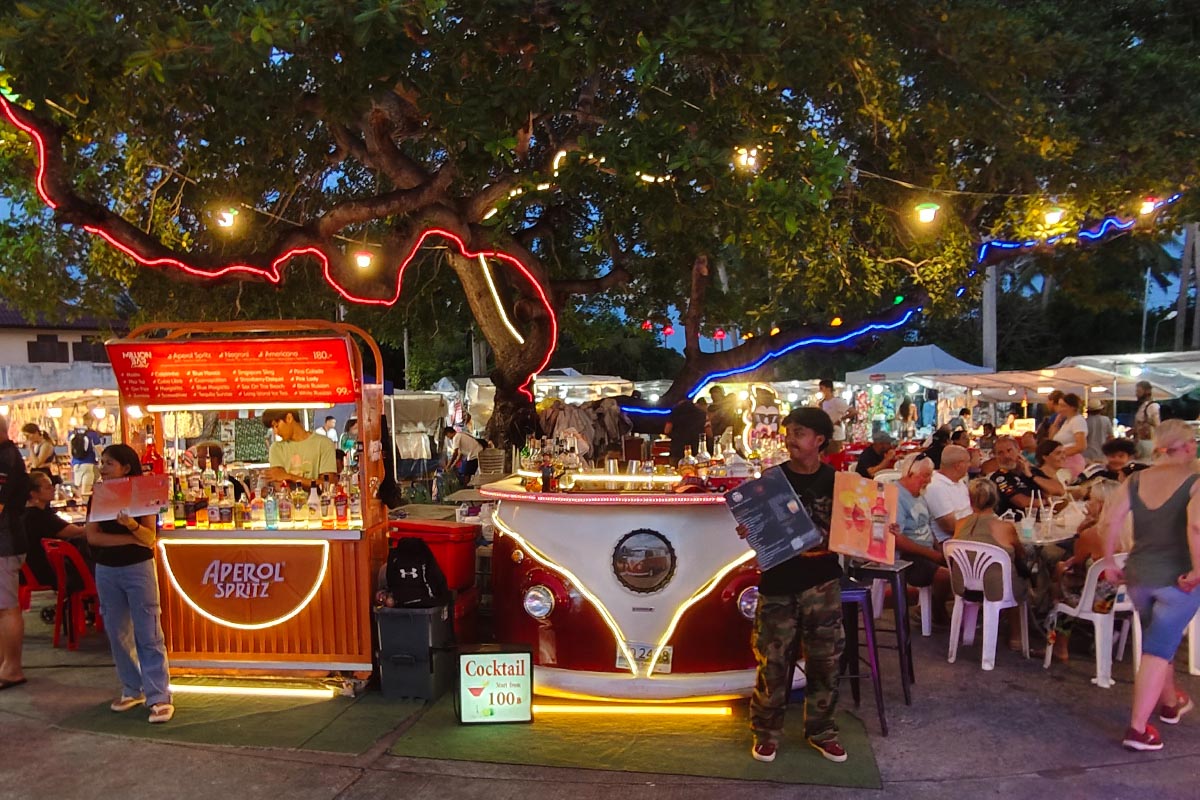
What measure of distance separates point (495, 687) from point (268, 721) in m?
1.38

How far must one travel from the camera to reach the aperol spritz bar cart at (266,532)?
546cm

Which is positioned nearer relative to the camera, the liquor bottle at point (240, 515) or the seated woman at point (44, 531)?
the liquor bottle at point (240, 515)

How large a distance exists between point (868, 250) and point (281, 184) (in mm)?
7440

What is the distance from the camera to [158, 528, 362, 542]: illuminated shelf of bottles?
214 inches

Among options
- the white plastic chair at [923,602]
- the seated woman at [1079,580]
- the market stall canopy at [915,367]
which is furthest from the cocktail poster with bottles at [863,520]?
the market stall canopy at [915,367]

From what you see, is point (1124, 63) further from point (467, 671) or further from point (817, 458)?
point (467, 671)

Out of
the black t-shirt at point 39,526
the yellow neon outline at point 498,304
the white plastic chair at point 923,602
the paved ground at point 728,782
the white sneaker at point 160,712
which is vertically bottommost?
the paved ground at point 728,782

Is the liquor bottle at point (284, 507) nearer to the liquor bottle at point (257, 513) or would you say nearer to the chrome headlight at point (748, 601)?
the liquor bottle at point (257, 513)

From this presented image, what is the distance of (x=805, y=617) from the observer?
421 centimetres

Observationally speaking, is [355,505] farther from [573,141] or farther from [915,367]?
[915,367]

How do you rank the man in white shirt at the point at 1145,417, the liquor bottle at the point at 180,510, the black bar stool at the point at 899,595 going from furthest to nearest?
the man in white shirt at the point at 1145,417, the liquor bottle at the point at 180,510, the black bar stool at the point at 899,595

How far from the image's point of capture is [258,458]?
26.0ft

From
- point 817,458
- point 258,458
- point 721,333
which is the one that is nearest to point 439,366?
point 721,333

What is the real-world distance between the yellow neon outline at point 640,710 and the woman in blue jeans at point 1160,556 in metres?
2.09
